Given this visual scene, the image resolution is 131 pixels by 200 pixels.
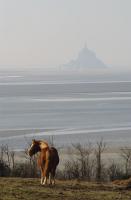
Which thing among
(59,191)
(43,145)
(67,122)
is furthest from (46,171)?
(67,122)

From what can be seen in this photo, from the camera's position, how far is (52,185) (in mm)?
15305

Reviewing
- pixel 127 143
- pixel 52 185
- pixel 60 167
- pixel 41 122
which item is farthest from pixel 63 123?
pixel 52 185

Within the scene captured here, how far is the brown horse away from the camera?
15.0 meters

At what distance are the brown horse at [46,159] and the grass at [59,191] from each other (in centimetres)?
32

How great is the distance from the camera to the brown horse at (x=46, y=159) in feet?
49.3

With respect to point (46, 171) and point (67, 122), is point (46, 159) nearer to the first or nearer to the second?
point (46, 171)

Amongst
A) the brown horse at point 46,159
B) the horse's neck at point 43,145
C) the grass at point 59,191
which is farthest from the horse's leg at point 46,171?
the horse's neck at point 43,145

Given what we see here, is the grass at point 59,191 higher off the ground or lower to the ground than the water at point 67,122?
lower

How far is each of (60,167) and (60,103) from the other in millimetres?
42639

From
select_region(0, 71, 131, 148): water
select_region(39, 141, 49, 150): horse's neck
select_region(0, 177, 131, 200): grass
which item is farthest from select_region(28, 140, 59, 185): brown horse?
A: select_region(0, 71, 131, 148): water

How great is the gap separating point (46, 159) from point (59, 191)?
1.18 m

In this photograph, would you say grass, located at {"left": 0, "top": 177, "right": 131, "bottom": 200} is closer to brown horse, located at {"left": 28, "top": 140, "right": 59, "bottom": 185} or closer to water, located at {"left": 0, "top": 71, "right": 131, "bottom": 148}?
brown horse, located at {"left": 28, "top": 140, "right": 59, "bottom": 185}

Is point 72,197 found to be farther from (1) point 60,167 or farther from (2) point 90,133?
(2) point 90,133

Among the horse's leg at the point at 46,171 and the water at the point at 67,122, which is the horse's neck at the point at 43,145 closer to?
the horse's leg at the point at 46,171
